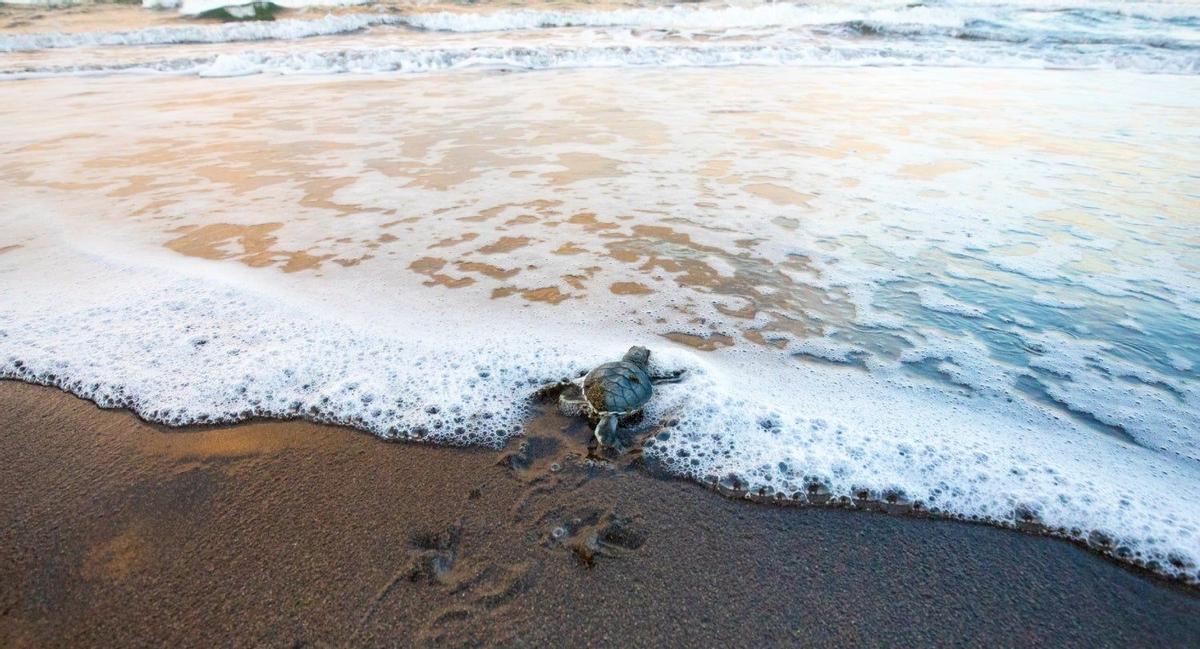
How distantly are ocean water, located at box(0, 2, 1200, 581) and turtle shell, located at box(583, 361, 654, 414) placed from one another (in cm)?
17

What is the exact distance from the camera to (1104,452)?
254cm

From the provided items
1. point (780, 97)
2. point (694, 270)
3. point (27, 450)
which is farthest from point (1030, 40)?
point (27, 450)

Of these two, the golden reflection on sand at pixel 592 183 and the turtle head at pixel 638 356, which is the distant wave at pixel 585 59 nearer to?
the golden reflection on sand at pixel 592 183

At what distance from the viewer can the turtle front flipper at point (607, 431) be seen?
2590 millimetres

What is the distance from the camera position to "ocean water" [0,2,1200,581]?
8.64ft

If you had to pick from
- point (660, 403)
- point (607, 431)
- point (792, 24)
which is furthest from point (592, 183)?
point (792, 24)

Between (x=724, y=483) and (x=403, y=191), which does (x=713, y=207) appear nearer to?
(x=403, y=191)

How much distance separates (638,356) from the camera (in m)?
2.95

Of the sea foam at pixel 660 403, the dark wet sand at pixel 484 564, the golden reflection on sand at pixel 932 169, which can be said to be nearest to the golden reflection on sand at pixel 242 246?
the sea foam at pixel 660 403

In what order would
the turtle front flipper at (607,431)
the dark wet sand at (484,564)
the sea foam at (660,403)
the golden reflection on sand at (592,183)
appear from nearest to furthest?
the dark wet sand at (484,564), the sea foam at (660,403), the turtle front flipper at (607,431), the golden reflection on sand at (592,183)

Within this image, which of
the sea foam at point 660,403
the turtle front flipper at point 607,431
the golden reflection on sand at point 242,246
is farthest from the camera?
the golden reflection on sand at point 242,246

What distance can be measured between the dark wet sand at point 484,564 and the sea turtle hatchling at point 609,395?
9.1 inches

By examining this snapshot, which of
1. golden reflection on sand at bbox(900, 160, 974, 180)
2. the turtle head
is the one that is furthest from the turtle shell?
golden reflection on sand at bbox(900, 160, 974, 180)

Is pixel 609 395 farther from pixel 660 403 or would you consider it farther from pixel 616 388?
pixel 660 403
